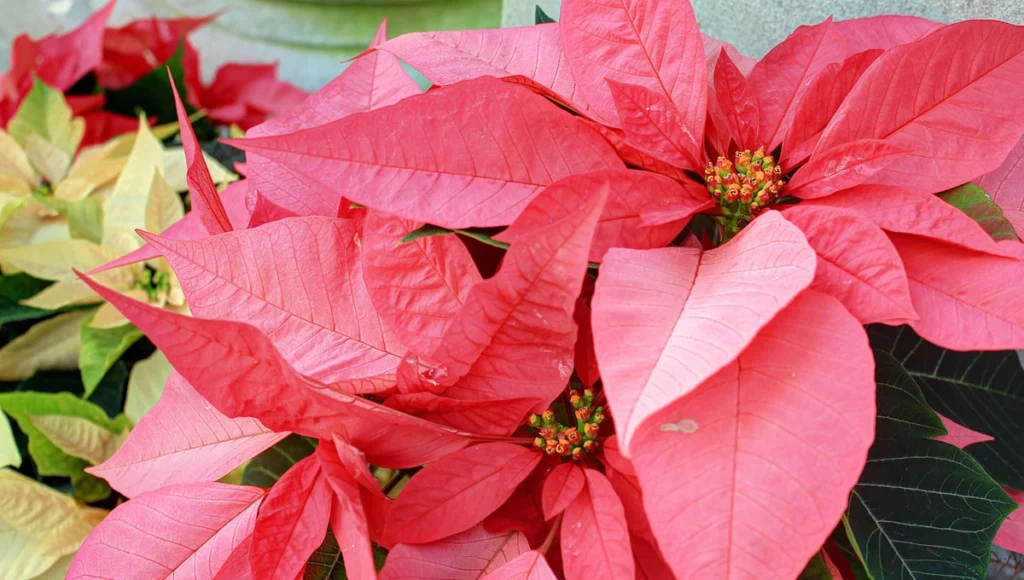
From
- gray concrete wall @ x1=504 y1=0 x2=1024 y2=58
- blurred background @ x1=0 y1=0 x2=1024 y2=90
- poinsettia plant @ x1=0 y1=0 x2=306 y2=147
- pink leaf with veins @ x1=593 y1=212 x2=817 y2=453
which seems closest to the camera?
pink leaf with veins @ x1=593 y1=212 x2=817 y2=453

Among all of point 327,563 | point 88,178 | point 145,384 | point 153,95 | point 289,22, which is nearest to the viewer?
point 327,563

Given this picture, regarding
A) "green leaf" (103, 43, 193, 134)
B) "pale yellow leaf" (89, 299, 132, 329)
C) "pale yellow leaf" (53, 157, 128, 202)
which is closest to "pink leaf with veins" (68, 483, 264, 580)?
"pale yellow leaf" (89, 299, 132, 329)

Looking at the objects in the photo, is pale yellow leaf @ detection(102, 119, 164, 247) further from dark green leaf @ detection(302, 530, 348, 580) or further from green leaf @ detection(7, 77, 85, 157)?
dark green leaf @ detection(302, 530, 348, 580)

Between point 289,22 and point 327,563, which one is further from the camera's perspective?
point 289,22

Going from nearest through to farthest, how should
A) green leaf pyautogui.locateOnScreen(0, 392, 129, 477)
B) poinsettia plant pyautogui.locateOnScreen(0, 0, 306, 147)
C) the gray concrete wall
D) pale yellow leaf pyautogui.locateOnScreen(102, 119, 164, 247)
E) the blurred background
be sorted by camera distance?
1. the gray concrete wall
2. green leaf pyautogui.locateOnScreen(0, 392, 129, 477)
3. pale yellow leaf pyautogui.locateOnScreen(102, 119, 164, 247)
4. poinsettia plant pyautogui.locateOnScreen(0, 0, 306, 147)
5. the blurred background

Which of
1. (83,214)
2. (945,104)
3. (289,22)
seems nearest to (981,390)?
(945,104)

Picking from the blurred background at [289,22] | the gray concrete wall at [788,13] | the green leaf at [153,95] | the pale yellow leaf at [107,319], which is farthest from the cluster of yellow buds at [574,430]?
the blurred background at [289,22]

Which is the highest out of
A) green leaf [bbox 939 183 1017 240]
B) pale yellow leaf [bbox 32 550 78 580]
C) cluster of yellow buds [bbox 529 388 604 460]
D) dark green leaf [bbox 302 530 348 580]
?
green leaf [bbox 939 183 1017 240]

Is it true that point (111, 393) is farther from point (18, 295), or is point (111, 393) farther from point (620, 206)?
point (620, 206)
